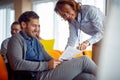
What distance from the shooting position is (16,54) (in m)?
1.22

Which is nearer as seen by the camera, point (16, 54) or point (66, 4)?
point (16, 54)

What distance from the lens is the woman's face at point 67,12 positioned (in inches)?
55.5

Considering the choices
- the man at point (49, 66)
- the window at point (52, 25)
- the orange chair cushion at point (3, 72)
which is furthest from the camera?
the window at point (52, 25)

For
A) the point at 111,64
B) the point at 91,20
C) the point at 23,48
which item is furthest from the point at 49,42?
the point at 111,64

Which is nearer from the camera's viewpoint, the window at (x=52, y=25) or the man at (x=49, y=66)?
the man at (x=49, y=66)

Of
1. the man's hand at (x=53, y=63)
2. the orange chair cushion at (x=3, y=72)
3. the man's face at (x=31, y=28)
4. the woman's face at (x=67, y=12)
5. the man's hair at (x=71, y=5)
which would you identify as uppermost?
the man's hair at (x=71, y=5)

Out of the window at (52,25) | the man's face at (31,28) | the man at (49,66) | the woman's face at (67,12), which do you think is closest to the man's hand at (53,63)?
the man at (49,66)

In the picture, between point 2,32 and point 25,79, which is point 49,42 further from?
point 2,32

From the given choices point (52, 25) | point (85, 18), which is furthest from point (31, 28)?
point (52, 25)

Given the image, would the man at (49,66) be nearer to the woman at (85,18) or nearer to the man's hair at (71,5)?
the woman at (85,18)

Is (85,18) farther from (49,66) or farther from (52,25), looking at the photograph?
(52,25)

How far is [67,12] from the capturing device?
1.42m

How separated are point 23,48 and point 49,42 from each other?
3.93 ft

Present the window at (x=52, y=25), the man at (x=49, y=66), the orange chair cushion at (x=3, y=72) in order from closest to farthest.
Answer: the man at (x=49, y=66), the orange chair cushion at (x=3, y=72), the window at (x=52, y=25)
